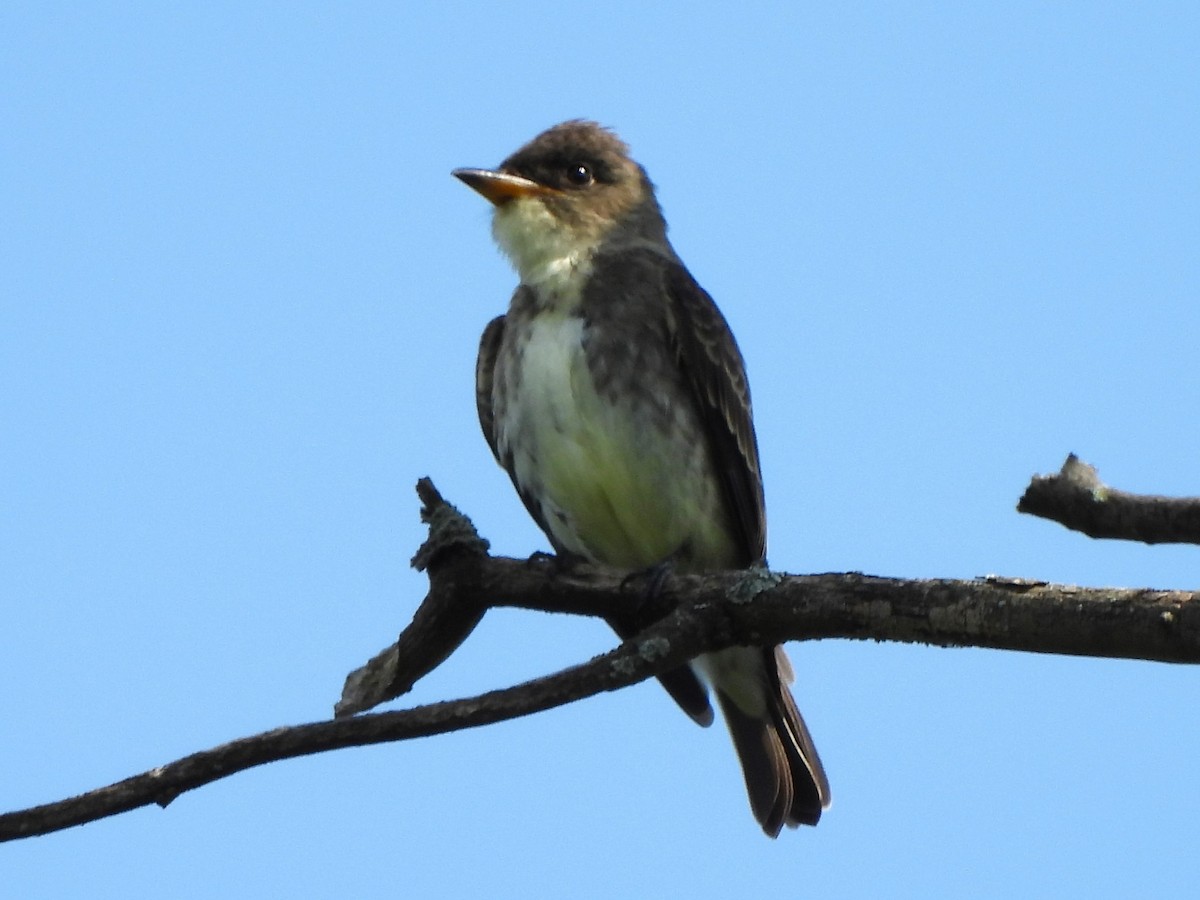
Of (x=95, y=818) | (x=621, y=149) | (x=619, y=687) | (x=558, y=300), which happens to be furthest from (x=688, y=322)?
(x=95, y=818)

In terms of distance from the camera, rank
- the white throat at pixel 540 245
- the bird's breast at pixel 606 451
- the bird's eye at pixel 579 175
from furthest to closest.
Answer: the bird's eye at pixel 579 175 < the white throat at pixel 540 245 < the bird's breast at pixel 606 451

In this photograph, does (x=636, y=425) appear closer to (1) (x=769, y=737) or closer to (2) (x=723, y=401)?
(2) (x=723, y=401)

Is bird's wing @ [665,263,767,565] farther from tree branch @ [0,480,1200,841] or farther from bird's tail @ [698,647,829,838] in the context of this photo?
tree branch @ [0,480,1200,841]

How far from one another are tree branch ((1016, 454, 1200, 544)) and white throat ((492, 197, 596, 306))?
390cm

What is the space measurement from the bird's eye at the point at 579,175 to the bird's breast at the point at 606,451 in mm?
1052

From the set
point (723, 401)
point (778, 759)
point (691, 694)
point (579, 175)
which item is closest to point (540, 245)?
point (579, 175)

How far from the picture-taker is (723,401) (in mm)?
7730

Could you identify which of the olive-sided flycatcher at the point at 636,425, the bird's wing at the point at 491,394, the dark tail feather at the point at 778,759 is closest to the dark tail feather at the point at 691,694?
the olive-sided flycatcher at the point at 636,425

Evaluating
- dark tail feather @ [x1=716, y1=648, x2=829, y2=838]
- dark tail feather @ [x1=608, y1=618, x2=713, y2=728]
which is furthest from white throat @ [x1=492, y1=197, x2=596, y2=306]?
dark tail feather @ [x1=716, y1=648, x2=829, y2=838]

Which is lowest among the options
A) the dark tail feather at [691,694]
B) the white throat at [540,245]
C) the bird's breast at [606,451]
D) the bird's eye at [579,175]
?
the dark tail feather at [691,694]

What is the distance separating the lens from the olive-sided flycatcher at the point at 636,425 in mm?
7434

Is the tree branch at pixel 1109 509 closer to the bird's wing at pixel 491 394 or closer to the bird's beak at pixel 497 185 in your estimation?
the bird's wing at pixel 491 394

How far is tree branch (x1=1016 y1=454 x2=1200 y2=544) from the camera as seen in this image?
4.16m

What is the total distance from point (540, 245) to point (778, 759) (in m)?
2.71
